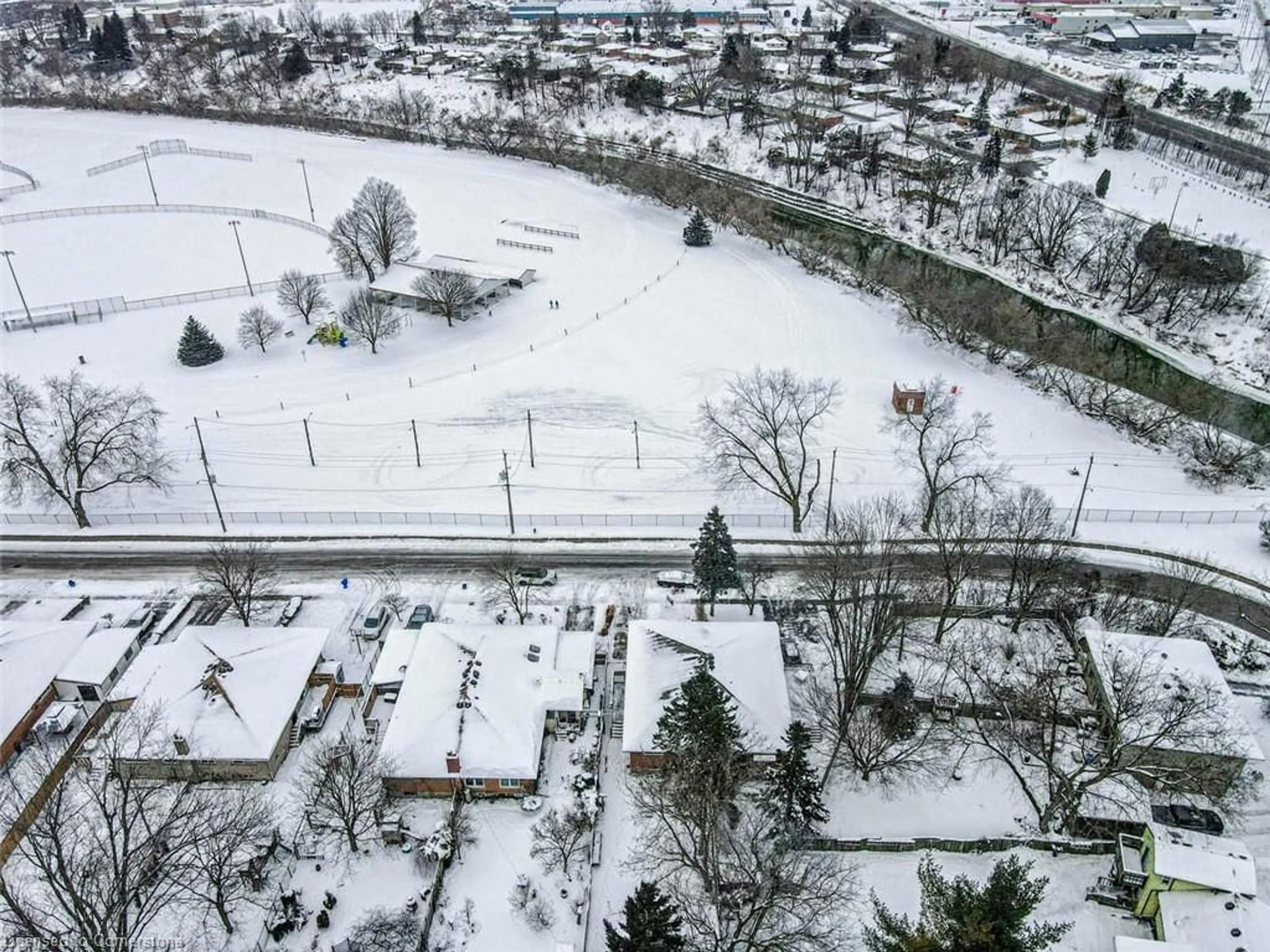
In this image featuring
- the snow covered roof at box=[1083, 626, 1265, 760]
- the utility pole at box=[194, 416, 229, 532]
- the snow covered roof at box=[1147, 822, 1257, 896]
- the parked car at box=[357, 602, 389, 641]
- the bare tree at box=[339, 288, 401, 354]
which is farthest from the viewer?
the bare tree at box=[339, 288, 401, 354]

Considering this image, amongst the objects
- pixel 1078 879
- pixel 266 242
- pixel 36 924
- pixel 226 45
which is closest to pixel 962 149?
pixel 266 242

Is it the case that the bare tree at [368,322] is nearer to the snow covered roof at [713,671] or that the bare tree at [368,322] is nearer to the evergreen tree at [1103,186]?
the snow covered roof at [713,671]

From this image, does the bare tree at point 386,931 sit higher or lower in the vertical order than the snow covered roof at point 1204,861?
lower

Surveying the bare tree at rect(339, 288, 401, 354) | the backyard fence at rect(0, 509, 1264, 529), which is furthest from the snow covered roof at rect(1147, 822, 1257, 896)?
the bare tree at rect(339, 288, 401, 354)

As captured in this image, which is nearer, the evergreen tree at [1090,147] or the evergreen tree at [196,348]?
the evergreen tree at [196,348]

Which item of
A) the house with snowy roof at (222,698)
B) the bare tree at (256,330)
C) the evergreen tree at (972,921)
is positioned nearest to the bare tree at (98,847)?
the house with snowy roof at (222,698)

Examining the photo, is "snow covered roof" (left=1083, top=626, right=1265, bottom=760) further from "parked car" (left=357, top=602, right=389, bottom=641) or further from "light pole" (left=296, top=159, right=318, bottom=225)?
"light pole" (left=296, top=159, right=318, bottom=225)
